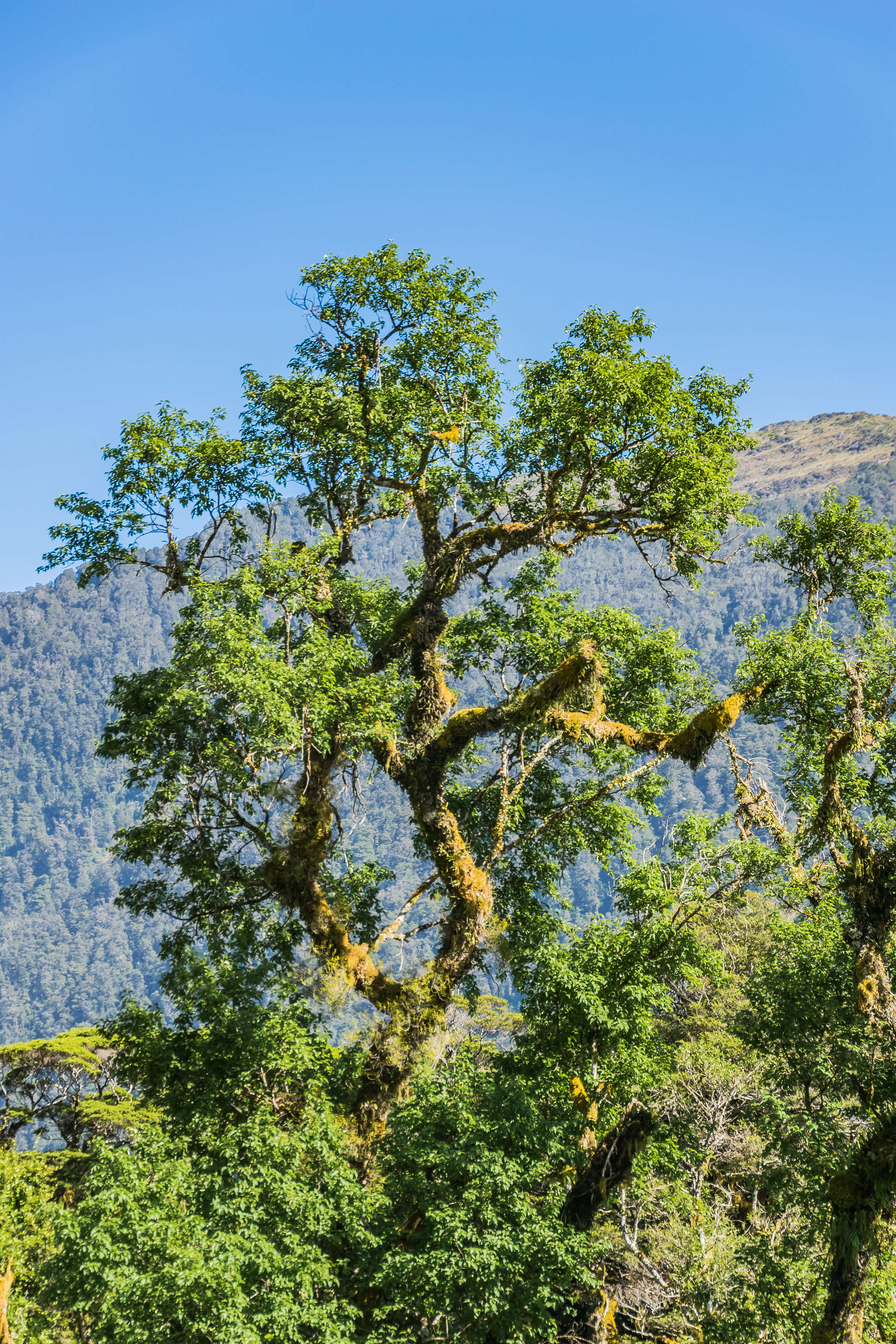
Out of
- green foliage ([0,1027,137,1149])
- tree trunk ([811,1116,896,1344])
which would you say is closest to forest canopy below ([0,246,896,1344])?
tree trunk ([811,1116,896,1344])

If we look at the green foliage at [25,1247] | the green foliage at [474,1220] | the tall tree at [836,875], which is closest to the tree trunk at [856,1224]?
the tall tree at [836,875]

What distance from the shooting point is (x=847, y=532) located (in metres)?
14.5

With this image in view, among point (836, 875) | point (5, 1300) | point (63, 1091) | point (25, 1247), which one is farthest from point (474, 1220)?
point (63, 1091)

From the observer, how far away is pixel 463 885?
47.2ft

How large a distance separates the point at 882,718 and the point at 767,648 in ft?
5.99

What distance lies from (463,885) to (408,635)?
3.85m

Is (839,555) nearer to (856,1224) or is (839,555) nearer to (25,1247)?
(856,1224)

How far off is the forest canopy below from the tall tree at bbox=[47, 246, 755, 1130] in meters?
0.07

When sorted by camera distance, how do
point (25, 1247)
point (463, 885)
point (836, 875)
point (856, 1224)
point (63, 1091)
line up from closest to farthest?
point (856, 1224) < point (836, 875) < point (463, 885) < point (25, 1247) < point (63, 1091)

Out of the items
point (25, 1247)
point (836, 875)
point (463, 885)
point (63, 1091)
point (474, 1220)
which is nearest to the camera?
point (474, 1220)

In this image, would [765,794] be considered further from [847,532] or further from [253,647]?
[253,647]

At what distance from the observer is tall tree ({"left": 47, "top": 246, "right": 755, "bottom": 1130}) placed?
13.7 metres

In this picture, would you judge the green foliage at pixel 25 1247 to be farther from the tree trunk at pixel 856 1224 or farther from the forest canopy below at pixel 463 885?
the tree trunk at pixel 856 1224

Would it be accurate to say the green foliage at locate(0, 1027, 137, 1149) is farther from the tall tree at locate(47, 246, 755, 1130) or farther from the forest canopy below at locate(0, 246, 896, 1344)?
the tall tree at locate(47, 246, 755, 1130)
